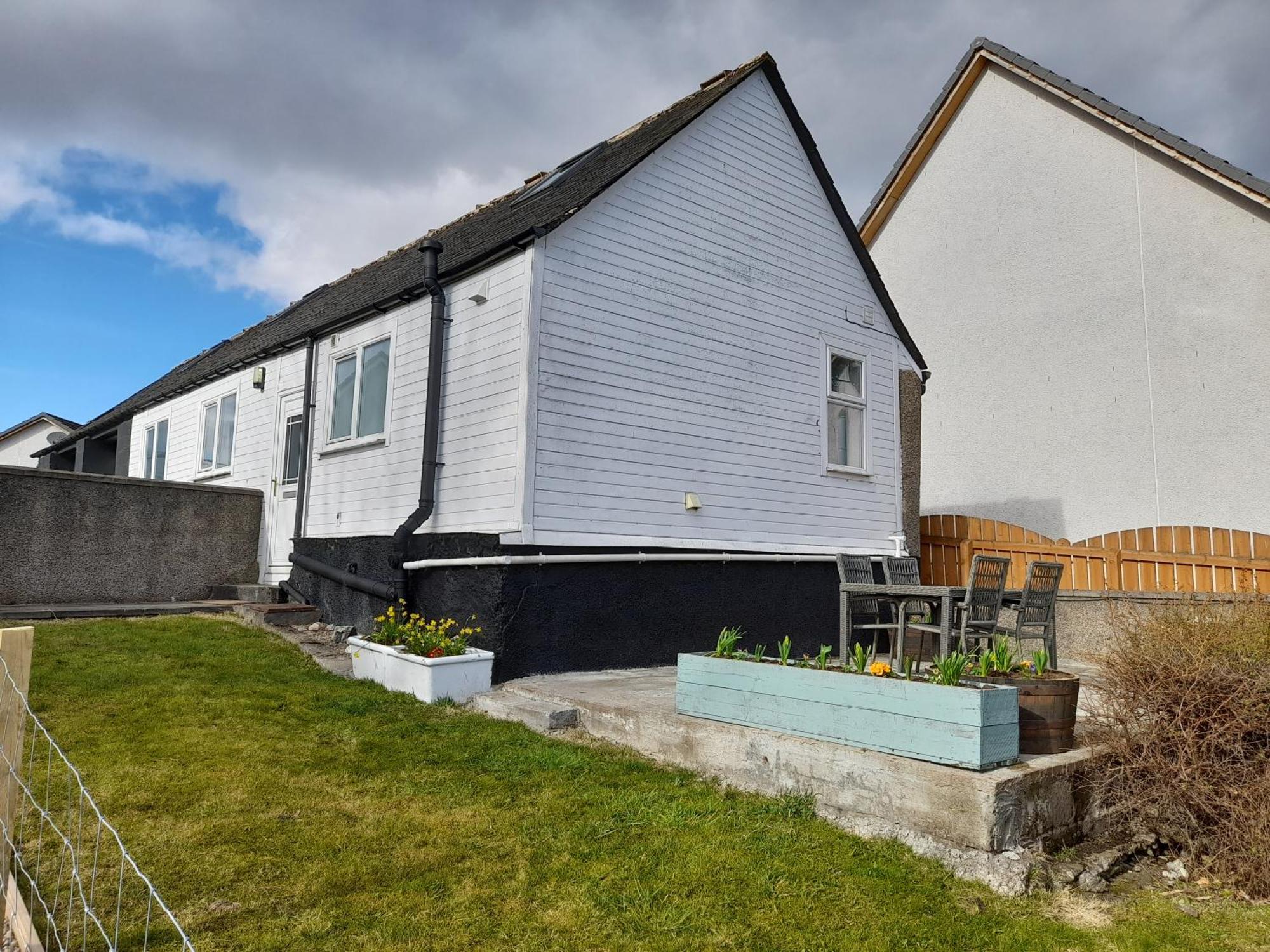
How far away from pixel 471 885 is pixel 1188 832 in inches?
147

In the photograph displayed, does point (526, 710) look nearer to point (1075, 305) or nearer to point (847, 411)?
point (847, 411)

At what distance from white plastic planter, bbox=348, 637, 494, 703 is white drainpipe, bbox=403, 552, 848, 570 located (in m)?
0.83

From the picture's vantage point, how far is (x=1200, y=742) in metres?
4.52

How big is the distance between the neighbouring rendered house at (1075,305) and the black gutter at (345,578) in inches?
465

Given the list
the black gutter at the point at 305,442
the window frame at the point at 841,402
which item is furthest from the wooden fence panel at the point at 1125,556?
the black gutter at the point at 305,442

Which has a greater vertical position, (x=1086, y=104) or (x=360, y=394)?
(x=1086, y=104)

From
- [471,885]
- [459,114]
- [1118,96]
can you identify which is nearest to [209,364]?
[459,114]

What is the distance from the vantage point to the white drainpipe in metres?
7.78

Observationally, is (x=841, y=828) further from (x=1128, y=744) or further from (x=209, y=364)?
(x=209, y=364)

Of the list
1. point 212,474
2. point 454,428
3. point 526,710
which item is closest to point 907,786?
point 526,710

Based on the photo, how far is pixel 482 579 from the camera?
788cm

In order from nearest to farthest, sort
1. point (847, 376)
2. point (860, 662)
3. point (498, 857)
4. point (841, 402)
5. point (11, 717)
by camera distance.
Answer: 1. point (11, 717)
2. point (498, 857)
3. point (860, 662)
4. point (841, 402)
5. point (847, 376)

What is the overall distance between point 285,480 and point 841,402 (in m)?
7.73

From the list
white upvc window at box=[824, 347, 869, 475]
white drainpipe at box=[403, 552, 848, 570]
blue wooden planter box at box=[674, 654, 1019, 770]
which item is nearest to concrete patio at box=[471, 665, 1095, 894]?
blue wooden planter box at box=[674, 654, 1019, 770]
